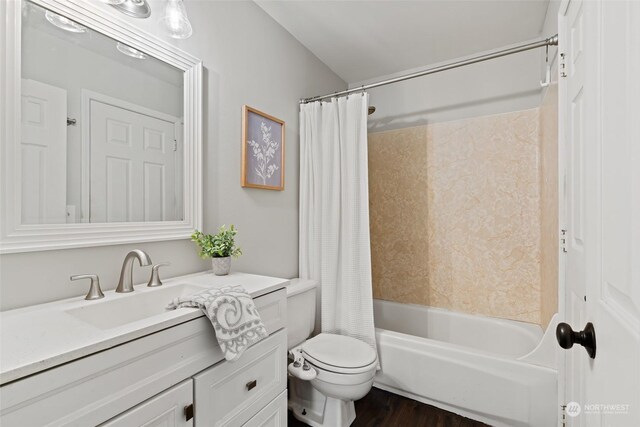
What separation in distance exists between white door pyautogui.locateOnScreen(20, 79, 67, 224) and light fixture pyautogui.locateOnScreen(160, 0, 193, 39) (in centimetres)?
53

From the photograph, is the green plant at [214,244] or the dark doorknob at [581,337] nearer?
the dark doorknob at [581,337]

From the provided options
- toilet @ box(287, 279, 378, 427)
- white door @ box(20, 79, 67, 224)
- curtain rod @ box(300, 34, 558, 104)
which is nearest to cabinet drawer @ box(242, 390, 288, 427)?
toilet @ box(287, 279, 378, 427)

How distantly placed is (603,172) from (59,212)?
60.6 inches

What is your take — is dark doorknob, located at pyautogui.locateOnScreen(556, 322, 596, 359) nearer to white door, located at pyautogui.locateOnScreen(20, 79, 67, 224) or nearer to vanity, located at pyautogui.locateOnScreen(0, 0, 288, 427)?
vanity, located at pyautogui.locateOnScreen(0, 0, 288, 427)

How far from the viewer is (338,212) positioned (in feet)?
7.01

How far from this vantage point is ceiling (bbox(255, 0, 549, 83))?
191 cm

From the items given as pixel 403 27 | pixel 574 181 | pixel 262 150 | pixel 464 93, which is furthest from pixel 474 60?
pixel 262 150

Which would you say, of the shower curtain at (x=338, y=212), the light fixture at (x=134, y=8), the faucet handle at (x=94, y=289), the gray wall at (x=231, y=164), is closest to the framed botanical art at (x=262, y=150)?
the gray wall at (x=231, y=164)

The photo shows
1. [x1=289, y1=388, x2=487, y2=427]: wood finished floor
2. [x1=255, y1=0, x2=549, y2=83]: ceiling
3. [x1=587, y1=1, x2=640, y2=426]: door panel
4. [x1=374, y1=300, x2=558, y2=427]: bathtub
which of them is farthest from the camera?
[x1=255, y1=0, x2=549, y2=83]: ceiling

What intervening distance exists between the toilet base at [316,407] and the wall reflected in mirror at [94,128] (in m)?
1.24

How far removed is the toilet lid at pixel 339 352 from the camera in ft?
5.22

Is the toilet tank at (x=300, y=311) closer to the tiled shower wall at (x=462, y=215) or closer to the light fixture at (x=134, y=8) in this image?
the tiled shower wall at (x=462, y=215)

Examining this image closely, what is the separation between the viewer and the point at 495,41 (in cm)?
230

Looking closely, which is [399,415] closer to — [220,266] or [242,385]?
[242,385]
